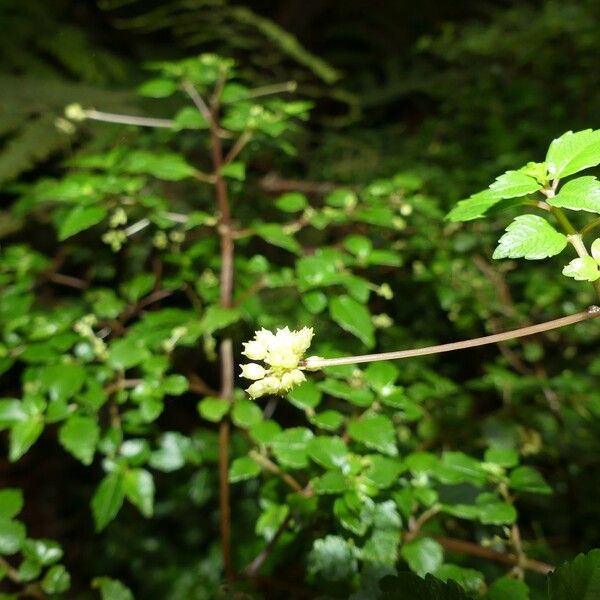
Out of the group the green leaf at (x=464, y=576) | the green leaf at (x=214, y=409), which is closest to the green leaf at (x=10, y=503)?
the green leaf at (x=214, y=409)

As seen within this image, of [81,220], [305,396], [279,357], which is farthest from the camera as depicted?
[81,220]

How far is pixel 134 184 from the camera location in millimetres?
931

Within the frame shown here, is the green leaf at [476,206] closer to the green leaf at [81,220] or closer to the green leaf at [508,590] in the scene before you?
the green leaf at [508,590]

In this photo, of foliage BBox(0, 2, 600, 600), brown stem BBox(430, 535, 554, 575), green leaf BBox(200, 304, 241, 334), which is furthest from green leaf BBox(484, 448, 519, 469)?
green leaf BBox(200, 304, 241, 334)

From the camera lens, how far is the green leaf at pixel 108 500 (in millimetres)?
769

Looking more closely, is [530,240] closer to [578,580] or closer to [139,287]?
[578,580]

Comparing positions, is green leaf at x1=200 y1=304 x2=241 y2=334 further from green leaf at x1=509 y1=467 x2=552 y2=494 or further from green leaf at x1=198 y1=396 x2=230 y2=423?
green leaf at x1=509 y1=467 x2=552 y2=494

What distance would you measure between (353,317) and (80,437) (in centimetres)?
46

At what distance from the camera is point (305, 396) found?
76cm

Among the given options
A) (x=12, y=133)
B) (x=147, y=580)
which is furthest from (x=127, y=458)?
(x=12, y=133)

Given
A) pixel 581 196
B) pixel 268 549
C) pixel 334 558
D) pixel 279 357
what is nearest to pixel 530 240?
pixel 581 196

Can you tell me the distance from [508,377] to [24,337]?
40.5 inches

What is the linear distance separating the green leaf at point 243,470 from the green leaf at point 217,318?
8.5 inches

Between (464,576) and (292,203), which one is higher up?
(292,203)
